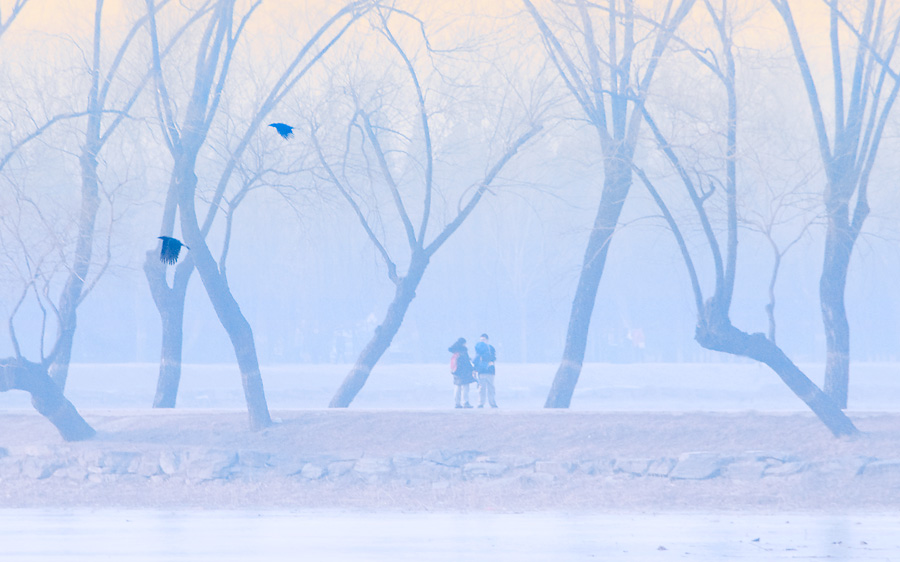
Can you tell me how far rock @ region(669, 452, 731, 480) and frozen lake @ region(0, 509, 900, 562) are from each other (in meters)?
2.56

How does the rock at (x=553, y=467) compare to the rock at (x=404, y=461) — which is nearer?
the rock at (x=553, y=467)

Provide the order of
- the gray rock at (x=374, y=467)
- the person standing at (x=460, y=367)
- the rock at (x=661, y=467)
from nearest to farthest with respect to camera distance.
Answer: the rock at (x=661, y=467), the gray rock at (x=374, y=467), the person standing at (x=460, y=367)

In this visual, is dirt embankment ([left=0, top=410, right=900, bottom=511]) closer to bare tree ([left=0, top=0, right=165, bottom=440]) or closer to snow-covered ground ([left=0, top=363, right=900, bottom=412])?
bare tree ([left=0, top=0, right=165, bottom=440])

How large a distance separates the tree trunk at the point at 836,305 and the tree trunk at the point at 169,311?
1128cm

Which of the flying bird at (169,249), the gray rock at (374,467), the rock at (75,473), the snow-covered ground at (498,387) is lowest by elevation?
the rock at (75,473)

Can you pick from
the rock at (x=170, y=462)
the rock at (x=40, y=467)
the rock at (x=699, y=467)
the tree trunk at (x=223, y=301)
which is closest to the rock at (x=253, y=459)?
the rock at (x=170, y=462)

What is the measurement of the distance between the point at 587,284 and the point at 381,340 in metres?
4.01

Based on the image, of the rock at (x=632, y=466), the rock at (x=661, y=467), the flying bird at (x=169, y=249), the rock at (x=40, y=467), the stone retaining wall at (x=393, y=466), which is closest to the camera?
the flying bird at (x=169, y=249)

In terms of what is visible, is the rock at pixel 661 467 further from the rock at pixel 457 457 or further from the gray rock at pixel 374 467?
the gray rock at pixel 374 467

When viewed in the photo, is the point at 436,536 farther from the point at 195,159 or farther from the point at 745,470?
the point at 195,159

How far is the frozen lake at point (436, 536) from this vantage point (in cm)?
1002

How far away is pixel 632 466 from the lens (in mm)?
16562

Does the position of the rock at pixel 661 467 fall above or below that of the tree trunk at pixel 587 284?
below

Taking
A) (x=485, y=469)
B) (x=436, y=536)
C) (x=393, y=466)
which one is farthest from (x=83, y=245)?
(x=436, y=536)
